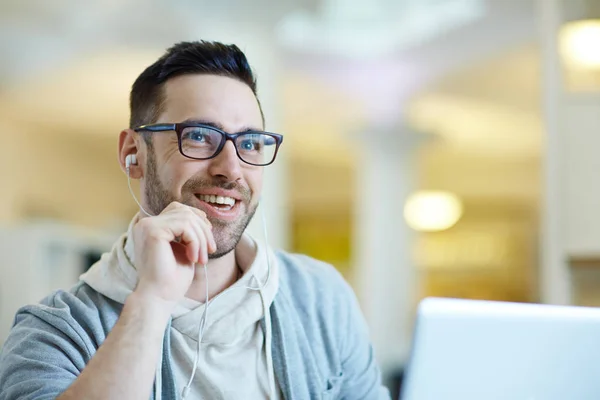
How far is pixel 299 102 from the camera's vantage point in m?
7.20

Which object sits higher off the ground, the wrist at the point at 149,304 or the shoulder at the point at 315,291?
the wrist at the point at 149,304

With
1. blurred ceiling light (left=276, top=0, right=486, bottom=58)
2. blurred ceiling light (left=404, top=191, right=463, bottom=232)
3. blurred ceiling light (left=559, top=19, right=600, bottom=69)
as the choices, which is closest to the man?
blurred ceiling light (left=559, top=19, right=600, bottom=69)

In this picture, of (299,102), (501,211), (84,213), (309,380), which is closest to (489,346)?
(309,380)

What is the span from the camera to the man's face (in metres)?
1.32

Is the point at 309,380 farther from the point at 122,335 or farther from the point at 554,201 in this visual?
the point at 554,201

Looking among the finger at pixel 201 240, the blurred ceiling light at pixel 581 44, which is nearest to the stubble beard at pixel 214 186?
the finger at pixel 201 240

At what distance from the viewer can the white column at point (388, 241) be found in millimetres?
6664

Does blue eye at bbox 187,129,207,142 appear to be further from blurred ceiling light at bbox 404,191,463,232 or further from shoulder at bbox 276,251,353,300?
blurred ceiling light at bbox 404,191,463,232

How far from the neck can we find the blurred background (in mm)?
1640

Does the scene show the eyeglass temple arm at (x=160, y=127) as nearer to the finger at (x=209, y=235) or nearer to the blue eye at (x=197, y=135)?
the blue eye at (x=197, y=135)

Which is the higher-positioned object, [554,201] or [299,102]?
[299,102]

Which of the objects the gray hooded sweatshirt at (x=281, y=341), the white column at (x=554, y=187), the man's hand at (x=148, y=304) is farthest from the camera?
the white column at (x=554, y=187)

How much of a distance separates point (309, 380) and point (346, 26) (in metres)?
4.16

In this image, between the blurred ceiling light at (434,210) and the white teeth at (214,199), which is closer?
the white teeth at (214,199)
